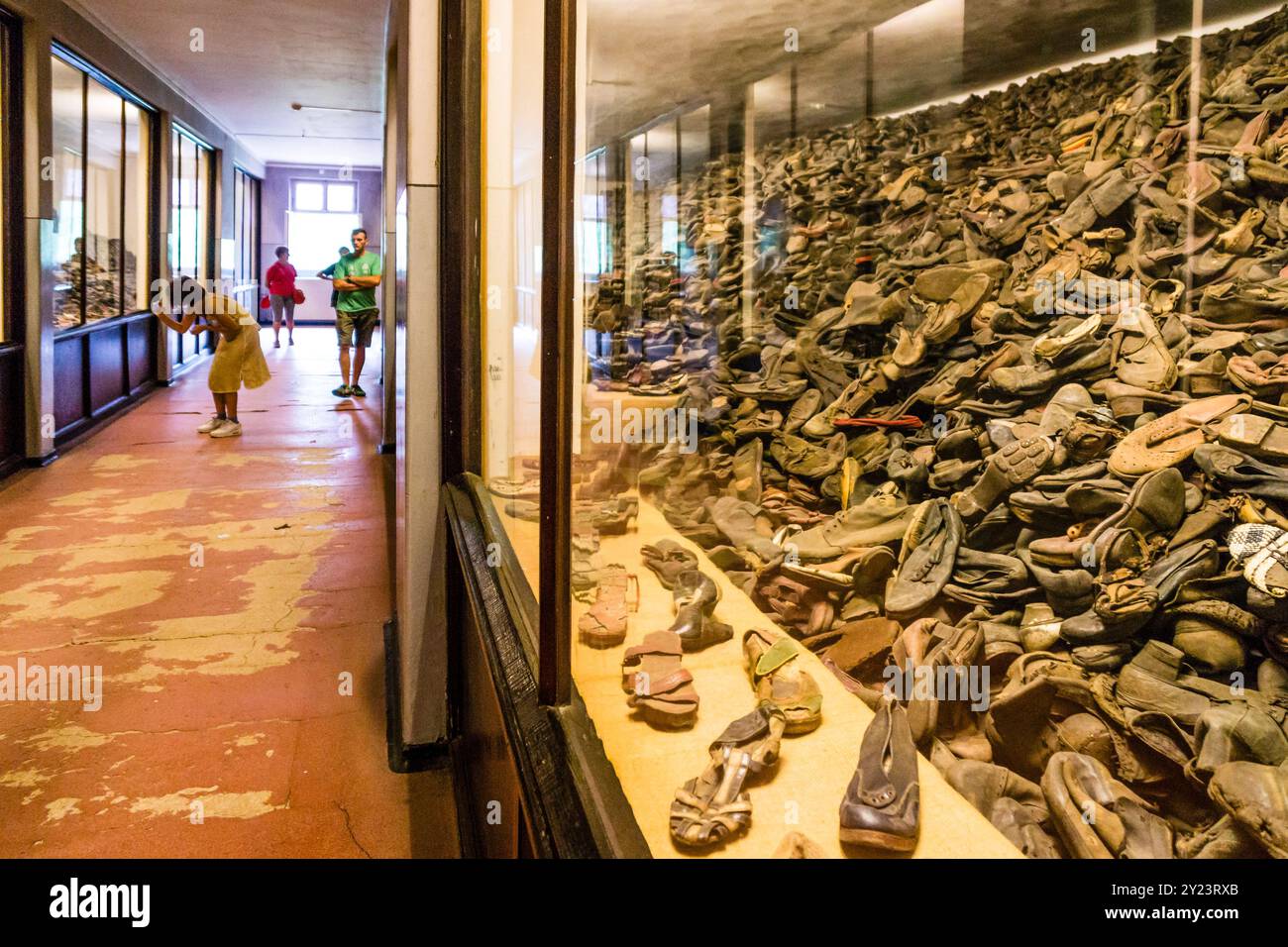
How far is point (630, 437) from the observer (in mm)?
2152

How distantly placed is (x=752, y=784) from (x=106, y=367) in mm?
8901

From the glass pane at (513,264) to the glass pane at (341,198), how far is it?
19253mm

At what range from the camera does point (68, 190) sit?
7.28 metres

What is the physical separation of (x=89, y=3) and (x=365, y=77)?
10.4 feet

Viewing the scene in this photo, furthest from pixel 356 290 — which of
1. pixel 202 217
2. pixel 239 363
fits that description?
pixel 202 217

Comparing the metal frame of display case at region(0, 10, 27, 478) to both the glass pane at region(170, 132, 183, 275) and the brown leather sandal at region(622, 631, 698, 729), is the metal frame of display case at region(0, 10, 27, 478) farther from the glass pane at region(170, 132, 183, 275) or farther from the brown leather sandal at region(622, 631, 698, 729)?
the brown leather sandal at region(622, 631, 698, 729)

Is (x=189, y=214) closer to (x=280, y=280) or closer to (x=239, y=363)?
(x=280, y=280)

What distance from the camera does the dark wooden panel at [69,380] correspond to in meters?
7.32

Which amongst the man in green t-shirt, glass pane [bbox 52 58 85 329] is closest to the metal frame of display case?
glass pane [bbox 52 58 85 329]

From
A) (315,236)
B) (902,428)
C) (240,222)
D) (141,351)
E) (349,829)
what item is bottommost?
(349,829)

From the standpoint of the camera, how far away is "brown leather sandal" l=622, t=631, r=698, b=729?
137cm

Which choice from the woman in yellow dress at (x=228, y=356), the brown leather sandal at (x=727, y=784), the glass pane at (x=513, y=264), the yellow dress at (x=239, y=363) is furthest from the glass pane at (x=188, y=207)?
the brown leather sandal at (x=727, y=784)
